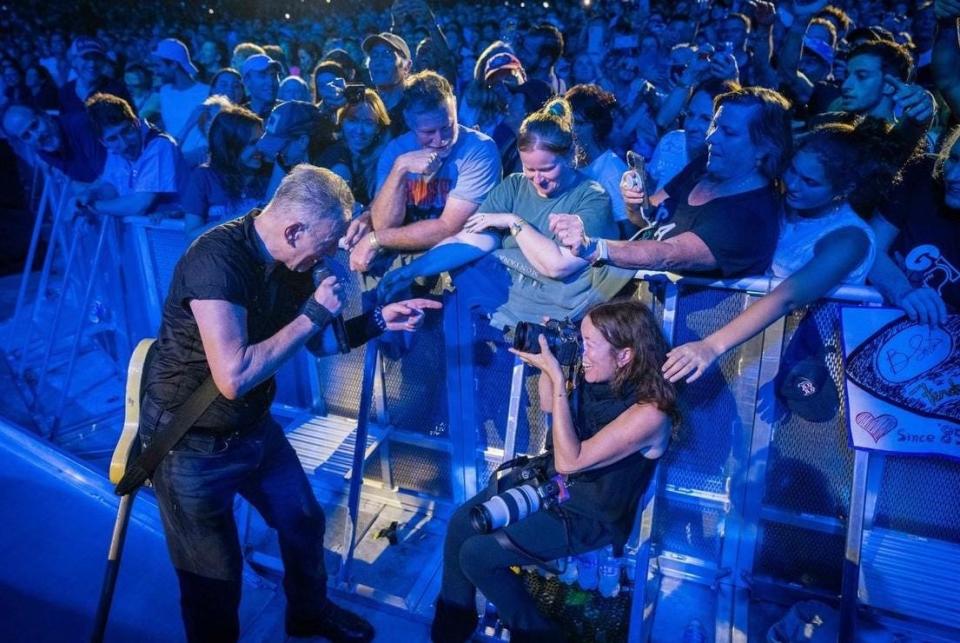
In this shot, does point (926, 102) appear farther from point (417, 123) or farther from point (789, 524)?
point (417, 123)

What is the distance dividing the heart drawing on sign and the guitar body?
303 centimetres

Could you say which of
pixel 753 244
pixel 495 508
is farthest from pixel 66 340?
pixel 753 244

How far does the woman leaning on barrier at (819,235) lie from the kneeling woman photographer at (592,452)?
155 millimetres

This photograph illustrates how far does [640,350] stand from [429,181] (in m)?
1.42

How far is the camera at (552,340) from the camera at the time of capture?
2.43 m

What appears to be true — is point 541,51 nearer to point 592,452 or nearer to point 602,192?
point 602,192

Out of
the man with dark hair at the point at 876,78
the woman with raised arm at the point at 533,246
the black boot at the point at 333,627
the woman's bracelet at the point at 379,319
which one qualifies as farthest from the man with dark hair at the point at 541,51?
the black boot at the point at 333,627

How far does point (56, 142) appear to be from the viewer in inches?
188

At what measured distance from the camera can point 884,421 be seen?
2531mm

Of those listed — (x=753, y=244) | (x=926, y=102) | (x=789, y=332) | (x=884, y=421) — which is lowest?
(x=884, y=421)

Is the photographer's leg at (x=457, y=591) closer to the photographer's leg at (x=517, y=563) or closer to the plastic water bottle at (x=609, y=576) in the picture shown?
the photographer's leg at (x=517, y=563)

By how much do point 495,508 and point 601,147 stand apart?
220 cm

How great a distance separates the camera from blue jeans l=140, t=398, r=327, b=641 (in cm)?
235

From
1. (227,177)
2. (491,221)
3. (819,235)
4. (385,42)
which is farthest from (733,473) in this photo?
(385,42)
